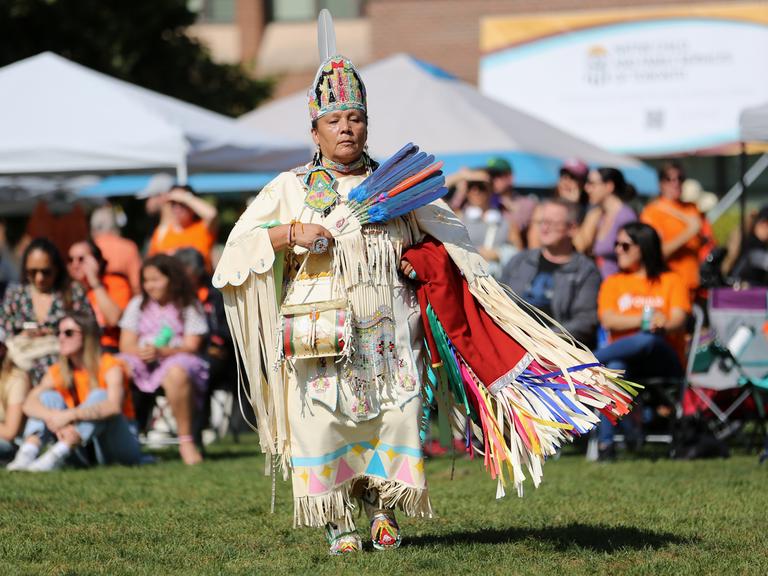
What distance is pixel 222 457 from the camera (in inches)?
371

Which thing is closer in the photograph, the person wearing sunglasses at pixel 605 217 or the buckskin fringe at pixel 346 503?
the buckskin fringe at pixel 346 503

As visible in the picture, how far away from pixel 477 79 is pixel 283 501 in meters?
16.2

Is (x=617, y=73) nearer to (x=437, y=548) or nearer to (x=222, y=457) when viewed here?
(x=222, y=457)

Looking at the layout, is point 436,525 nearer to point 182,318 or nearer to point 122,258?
point 182,318

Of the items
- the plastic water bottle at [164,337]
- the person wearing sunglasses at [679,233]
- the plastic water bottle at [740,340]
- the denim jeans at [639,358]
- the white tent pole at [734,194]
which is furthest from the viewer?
the white tent pole at [734,194]

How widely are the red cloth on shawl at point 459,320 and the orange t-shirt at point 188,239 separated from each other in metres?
5.41

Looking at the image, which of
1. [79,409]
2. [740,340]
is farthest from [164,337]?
[740,340]

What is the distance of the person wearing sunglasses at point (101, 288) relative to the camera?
10.1 metres

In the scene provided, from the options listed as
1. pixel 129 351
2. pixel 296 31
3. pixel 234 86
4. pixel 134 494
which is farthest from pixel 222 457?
pixel 296 31

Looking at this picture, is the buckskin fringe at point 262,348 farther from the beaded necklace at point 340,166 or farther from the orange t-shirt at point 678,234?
the orange t-shirt at point 678,234

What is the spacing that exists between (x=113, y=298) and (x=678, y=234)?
4119mm

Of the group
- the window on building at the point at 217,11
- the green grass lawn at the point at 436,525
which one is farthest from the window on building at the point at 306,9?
the green grass lawn at the point at 436,525

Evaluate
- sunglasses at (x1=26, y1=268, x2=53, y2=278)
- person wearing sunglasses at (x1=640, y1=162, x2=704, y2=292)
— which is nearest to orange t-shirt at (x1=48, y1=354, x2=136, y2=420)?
sunglasses at (x1=26, y1=268, x2=53, y2=278)

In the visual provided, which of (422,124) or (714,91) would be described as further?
(714,91)
